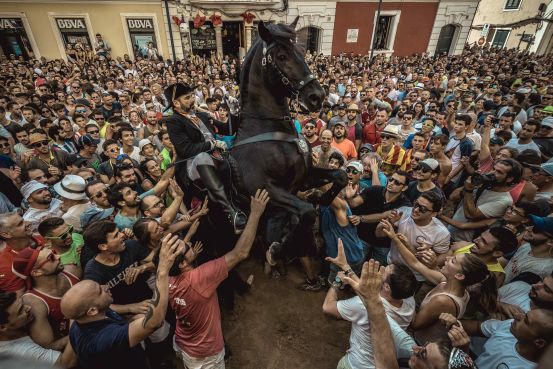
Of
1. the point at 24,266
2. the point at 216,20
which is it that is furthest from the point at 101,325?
the point at 216,20

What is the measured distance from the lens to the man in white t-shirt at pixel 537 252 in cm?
282

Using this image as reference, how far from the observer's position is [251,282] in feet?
15.1

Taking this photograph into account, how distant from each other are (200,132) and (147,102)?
6.60 meters

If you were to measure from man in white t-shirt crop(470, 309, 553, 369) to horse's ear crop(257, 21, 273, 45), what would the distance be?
3.16 metres

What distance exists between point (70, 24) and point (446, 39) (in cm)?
3053

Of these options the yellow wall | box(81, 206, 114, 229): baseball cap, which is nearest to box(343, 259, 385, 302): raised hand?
box(81, 206, 114, 229): baseball cap

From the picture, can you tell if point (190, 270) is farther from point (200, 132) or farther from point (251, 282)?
point (251, 282)

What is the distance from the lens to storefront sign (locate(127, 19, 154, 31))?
20109 millimetres

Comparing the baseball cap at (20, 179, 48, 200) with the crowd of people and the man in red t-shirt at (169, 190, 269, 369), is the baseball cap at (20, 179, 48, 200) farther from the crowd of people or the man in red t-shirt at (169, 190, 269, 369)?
the man in red t-shirt at (169, 190, 269, 369)

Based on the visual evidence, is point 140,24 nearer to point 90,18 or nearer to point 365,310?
point 90,18

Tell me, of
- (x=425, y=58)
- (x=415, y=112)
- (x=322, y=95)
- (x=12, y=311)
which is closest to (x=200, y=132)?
(x=322, y=95)

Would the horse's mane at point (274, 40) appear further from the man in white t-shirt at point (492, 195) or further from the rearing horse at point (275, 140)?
the man in white t-shirt at point (492, 195)

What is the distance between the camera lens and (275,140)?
3.21m

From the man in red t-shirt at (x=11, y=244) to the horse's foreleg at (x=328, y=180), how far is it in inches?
122
